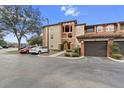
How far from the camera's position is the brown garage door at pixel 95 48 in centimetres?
1894

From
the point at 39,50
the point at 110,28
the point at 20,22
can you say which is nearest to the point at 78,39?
the point at 39,50

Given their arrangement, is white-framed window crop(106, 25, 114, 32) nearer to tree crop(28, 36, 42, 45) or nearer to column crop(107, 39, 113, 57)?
column crop(107, 39, 113, 57)

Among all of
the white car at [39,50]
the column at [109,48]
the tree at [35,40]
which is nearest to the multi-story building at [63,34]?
the white car at [39,50]

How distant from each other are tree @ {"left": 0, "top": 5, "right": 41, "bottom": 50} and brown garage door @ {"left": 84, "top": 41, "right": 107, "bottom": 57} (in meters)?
7.25

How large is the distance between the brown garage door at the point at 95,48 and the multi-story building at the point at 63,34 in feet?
4.80

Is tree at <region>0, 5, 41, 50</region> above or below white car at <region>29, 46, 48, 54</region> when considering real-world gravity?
above

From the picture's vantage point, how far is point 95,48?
63.5 feet

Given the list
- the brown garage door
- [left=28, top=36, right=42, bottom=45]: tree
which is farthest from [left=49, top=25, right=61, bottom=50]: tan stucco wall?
[left=28, top=36, right=42, bottom=45]: tree

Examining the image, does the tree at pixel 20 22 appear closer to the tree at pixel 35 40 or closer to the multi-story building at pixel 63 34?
the multi-story building at pixel 63 34

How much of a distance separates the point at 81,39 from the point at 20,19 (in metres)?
8.47

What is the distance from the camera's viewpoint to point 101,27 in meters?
25.0

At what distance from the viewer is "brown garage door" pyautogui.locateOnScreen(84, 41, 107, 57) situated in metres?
18.9
